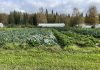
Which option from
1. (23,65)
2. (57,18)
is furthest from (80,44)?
(57,18)

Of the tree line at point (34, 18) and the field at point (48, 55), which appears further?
the tree line at point (34, 18)

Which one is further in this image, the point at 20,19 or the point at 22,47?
the point at 20,19

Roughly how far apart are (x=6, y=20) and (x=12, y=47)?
344 feet

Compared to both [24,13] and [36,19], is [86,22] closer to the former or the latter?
[36,19]

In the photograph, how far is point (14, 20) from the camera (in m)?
127

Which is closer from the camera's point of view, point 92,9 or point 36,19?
point 92,9

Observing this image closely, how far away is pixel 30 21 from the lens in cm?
12375

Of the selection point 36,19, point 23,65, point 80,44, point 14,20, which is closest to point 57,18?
point 36,19

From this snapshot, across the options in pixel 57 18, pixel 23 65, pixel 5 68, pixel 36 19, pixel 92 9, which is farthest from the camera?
pixel 57 18

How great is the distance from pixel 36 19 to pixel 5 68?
110 meters

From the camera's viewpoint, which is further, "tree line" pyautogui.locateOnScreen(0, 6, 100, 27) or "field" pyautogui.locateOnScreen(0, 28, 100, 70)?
"tree line" pyautogui.locateOnScreen(0, 6, 100, 27)

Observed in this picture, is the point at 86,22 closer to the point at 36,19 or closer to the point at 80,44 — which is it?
the point at 36,19

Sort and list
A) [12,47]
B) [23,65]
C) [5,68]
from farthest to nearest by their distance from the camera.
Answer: [12,47]
[23,65]
[5,68]

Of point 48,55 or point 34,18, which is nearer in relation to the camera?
point 48,55
